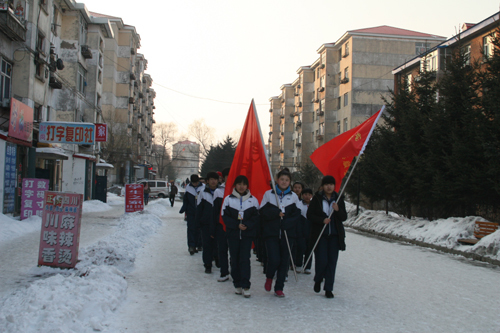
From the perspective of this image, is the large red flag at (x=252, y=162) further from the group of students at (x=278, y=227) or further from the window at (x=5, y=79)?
the window at (x=5, y=79)

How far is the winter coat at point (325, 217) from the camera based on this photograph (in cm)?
680

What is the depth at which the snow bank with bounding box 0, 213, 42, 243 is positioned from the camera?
1337cm

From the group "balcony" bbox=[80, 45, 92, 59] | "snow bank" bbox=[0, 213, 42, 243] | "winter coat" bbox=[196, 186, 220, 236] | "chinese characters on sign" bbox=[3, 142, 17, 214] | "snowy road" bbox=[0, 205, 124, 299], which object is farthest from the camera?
"balcony" bbox=[80, 45, 92, 59]

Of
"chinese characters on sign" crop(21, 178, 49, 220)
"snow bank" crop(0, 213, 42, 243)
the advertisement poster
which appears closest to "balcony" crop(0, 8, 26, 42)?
the advertisement poster

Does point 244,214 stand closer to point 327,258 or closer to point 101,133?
point 327,258

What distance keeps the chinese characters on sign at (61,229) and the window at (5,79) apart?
40.8 ft

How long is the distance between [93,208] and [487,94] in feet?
75.6

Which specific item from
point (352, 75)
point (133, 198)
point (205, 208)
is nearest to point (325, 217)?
point (205, 208)

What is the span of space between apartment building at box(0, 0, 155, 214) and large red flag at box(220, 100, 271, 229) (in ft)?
A: 40.9

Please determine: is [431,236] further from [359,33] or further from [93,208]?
[359,33]

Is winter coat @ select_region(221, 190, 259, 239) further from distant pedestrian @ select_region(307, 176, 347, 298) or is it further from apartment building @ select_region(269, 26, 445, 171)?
apartment building @ select_region(269, 26, 445, 171)

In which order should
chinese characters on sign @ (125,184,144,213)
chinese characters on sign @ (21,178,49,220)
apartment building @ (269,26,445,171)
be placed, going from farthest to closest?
apartment building @ (269,26,445,171) < chinese characters on sign @ (125,184,144,213) < chinese characters on sign @ (21,178,49,220)

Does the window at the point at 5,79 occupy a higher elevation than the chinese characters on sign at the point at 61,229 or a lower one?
higher

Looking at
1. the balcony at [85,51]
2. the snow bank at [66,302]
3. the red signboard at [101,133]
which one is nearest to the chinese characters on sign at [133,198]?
the red signboard at [101,133]
